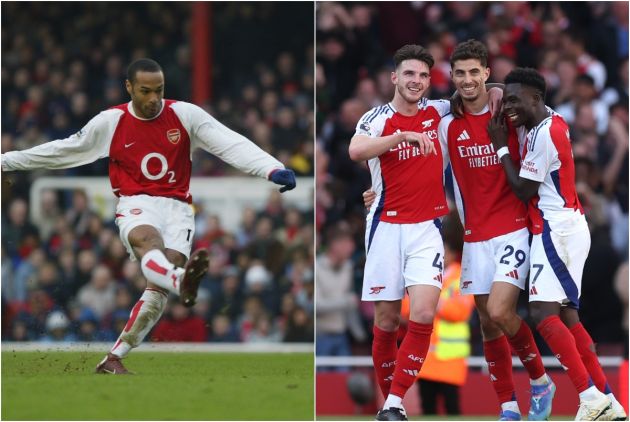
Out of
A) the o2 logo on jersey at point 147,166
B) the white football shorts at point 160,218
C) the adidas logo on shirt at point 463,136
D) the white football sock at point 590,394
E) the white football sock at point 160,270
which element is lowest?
the white football sock at point 590,394

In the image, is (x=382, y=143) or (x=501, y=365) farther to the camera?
(x=501, y=365)

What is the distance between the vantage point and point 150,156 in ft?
27.0

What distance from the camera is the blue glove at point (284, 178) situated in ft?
25.4

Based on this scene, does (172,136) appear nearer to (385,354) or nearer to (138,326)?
(138,326)

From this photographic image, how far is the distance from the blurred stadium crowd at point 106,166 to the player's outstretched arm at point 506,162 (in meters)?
2.51

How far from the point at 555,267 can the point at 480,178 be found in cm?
75

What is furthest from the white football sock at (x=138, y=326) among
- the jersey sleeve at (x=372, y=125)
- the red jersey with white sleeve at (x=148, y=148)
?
the jersey sleeve at (x=372, y=125)

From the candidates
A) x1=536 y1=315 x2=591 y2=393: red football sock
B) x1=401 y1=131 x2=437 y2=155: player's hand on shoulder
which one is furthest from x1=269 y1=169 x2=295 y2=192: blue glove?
x1=536 y1=315 x2=591 y2=393: red football sock

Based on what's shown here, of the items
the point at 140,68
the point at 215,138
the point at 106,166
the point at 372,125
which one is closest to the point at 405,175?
the point at 372,125

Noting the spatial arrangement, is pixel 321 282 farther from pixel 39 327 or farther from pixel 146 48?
pixel 146 48

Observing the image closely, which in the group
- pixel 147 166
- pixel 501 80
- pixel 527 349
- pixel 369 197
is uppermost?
pixel 501 80

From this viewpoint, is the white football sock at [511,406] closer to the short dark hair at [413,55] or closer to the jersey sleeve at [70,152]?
the short dark hair at [413,55]

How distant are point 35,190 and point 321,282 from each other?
273 centimetres

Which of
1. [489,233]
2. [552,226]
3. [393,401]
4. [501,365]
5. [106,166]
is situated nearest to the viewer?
[393,401]
